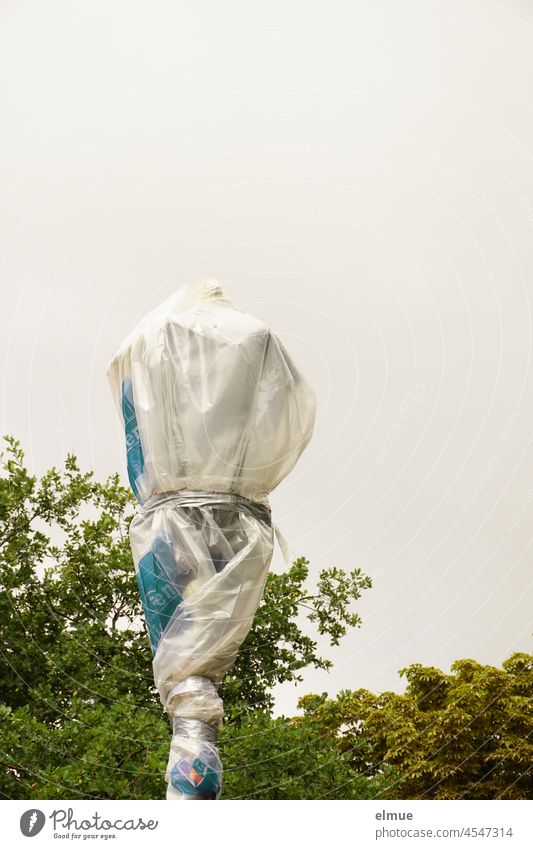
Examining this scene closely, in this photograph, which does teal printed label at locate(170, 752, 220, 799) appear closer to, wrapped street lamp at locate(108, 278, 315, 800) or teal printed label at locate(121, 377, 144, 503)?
wrapped street lamp at locate(108, 278, 315, 800)

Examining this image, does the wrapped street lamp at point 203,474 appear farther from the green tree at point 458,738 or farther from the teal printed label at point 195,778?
the green tree at point 458,738

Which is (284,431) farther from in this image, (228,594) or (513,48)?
(513,48)

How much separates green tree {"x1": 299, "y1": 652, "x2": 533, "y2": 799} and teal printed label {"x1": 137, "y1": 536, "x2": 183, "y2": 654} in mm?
8244

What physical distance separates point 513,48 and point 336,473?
2.95 meters

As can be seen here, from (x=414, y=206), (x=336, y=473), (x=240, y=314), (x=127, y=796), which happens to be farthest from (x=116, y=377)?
(x=127, y=796)

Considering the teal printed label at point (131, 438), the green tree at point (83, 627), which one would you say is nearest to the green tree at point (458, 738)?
the green tree at point (83, 627)

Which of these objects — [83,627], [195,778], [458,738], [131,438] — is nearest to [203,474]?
[131,438]

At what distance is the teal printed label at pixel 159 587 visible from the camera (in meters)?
4.03

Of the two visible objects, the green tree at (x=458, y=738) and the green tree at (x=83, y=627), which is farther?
the green tree at (x=458, y=738)

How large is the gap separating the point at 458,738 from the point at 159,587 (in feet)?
29.8

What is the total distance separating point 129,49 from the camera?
6.57 m

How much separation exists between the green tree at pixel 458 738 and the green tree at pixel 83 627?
169 centimetres

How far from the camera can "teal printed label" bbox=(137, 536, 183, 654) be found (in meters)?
4.03

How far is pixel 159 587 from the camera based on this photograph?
4.05m
